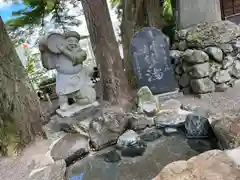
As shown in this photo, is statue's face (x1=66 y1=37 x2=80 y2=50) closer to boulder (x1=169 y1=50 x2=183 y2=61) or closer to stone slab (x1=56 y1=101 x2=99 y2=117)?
stone slab (x1=56 y1=101 x2=99 y2=117)

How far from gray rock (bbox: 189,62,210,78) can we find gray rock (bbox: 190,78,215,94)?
0.28 ft

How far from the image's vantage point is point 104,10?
4.22 meters

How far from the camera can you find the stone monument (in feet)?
12.8

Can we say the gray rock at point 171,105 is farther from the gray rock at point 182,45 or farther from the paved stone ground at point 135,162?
the gray rock at point 182,45

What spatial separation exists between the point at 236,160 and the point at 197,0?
370 centimetres

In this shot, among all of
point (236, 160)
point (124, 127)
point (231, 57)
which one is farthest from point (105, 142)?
point (231, 57)

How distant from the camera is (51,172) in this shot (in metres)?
2.74

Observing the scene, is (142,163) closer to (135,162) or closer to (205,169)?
(135,162)

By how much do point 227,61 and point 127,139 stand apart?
2602 mm

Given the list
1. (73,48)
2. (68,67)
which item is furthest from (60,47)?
(68,67)

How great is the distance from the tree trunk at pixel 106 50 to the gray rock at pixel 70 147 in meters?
1.08

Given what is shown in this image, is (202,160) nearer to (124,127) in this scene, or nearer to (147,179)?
(147,179)

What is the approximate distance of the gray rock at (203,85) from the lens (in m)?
4.43

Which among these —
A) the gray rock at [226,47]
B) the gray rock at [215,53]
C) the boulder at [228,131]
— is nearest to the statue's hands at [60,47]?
the boulder at [228,131]
